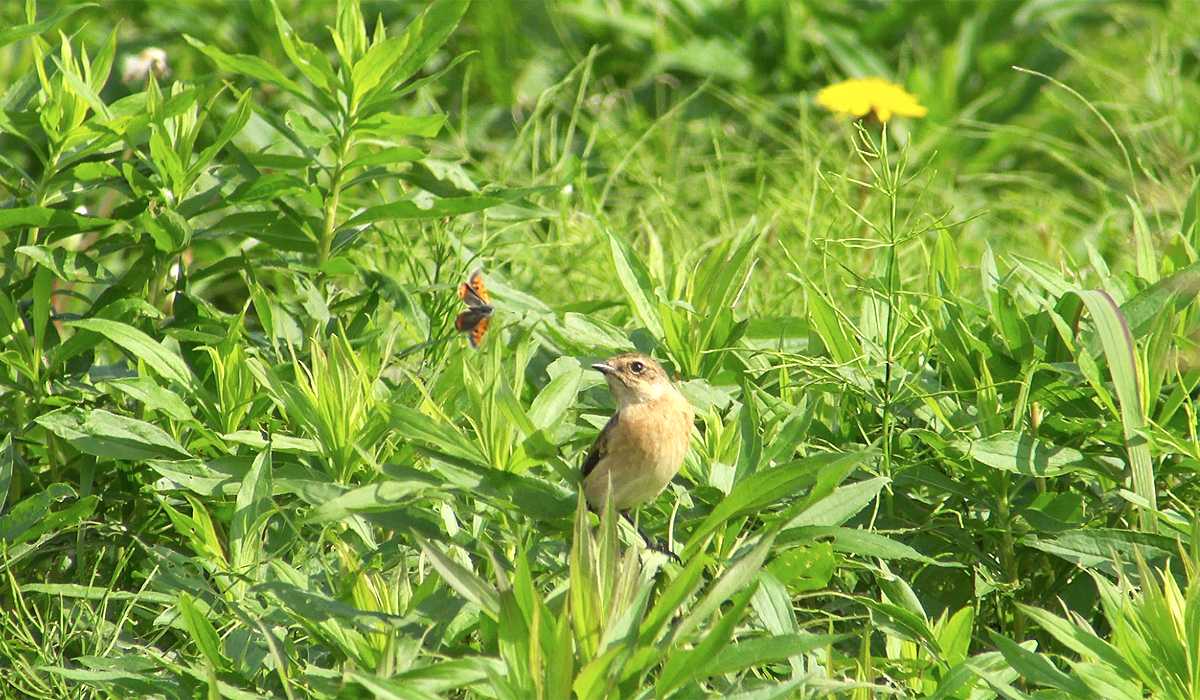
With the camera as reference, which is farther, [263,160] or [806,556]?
[263,160]

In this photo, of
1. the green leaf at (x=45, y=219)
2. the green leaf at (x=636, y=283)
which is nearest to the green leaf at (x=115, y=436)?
the green leaf at (x=45, y=219)

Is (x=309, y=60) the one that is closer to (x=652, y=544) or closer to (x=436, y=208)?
(x=436, y=208)

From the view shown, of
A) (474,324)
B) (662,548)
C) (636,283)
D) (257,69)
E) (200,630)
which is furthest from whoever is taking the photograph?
(474,324)

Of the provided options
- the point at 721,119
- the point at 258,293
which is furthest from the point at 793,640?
the point at 721,119

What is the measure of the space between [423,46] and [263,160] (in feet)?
1.42

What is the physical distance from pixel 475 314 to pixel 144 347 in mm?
751

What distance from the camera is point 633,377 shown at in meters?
2.65

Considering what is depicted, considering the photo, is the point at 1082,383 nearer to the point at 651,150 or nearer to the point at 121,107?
the point at 121,107

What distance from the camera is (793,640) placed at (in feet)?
6.75

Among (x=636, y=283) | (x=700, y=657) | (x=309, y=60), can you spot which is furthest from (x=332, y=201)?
(x=700, y=657)

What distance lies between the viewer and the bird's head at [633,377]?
2584 millimetres

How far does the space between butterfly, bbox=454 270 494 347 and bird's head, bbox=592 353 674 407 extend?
565 mm

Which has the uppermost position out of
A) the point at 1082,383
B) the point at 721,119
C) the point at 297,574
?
the point at 1082,383

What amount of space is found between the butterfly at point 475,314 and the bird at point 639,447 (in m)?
0.68
